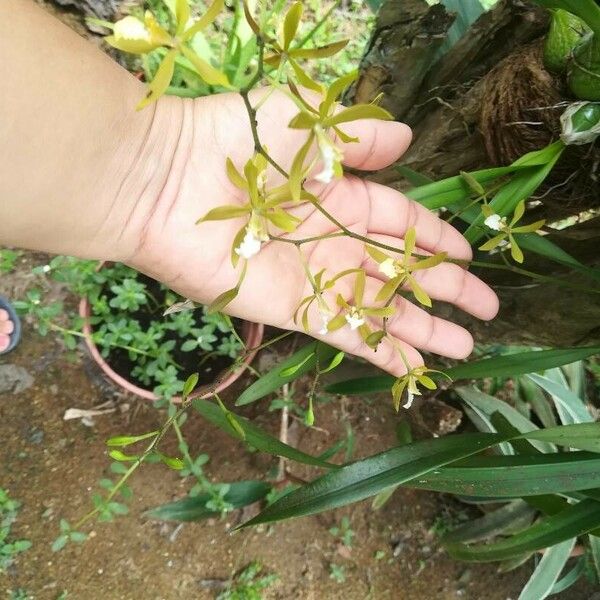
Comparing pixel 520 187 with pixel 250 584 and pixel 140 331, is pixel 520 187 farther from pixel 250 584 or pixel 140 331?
pixel 250 584

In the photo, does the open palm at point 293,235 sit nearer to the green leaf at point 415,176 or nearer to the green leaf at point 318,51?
the green leaf at point 415,176

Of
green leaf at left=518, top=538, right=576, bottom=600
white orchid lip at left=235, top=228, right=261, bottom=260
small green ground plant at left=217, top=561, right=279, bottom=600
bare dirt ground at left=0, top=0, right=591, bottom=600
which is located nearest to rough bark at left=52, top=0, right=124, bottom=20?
bare dirt ground at left=0, top=0, right=591, bottom=600

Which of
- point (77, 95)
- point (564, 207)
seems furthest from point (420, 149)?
point (77, 95)

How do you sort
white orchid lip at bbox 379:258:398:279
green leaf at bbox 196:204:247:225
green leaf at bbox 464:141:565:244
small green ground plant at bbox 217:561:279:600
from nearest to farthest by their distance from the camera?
1. green leaf at bbox 196:204:247:225
2. white orchid lip at bbox 379:258:398:279
3. green leaf at bbox 464:141:565:244
4. small green ground plant at bbox 217:561:279:600

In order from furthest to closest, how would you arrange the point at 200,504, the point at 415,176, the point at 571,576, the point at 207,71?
the point at 571,576 < the point at 200,504 < the point at 415,176 < the point at 207,71

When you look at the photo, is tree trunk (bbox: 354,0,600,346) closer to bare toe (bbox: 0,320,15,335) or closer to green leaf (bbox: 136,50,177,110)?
green leaf (bbox: 136,50,177,110)

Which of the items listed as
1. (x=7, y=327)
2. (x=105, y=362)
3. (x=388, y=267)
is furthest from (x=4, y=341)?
(x=388, y=267)
